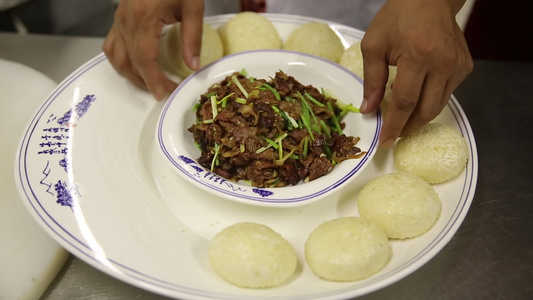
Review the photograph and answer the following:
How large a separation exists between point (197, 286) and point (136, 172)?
2.39ft

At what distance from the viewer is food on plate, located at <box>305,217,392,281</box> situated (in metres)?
1.60

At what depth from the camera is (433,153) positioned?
197 centimetres

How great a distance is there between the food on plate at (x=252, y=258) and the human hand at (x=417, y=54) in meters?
0.71

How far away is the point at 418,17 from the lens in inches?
66.3

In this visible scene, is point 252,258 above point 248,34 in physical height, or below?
below

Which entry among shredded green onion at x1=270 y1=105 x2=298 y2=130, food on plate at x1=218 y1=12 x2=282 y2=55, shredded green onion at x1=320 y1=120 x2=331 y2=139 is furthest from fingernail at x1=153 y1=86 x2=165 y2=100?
shredded green onion at x1=320 y1=120 x2=331 y2=139

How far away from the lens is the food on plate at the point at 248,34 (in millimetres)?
2627

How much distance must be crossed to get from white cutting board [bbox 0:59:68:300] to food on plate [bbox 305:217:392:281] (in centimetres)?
106

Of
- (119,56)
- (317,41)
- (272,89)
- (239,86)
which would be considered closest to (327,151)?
(272,89)

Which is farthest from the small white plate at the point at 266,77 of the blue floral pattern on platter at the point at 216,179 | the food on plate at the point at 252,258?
the food on plate at the point at 252,258

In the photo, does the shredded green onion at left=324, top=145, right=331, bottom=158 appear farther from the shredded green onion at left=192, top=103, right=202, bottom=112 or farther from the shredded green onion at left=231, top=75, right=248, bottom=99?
the shredded green onion at left=192, top=103, right=202, bottom=112

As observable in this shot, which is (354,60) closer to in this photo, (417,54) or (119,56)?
(417,54)

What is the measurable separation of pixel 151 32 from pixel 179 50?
0.94 ft

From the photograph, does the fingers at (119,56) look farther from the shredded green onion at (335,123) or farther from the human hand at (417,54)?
the human hand at (417,54)
